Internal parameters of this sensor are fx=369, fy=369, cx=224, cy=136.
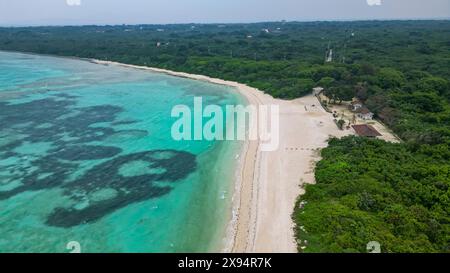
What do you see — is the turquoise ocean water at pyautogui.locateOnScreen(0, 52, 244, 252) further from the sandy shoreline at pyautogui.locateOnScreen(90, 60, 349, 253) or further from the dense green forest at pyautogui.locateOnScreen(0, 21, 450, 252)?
the dense green forest at pyautogui.locateOnScreen(0, 21, 450, 252)

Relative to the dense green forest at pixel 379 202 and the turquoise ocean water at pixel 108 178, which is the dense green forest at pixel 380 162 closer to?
the dense green forest at pixel 379 202

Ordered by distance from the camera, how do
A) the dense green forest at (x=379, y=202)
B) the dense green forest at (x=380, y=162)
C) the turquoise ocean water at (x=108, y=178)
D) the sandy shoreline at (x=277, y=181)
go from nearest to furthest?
1. the dense green forest at (x=379, y=202)
2. the dense green forest at (x=380, y=162)
3. the sandy shoreline at (x=277, y=181)
4. the turquoise ocean water at (x=108, y=178)

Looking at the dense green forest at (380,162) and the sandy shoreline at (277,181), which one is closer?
the dense green forest at (380,162)

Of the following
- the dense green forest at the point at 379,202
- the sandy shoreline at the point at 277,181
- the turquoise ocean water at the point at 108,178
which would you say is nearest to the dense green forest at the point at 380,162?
the dense green forest at the point at 379,202

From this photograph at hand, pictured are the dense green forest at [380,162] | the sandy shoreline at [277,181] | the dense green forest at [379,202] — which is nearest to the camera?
the dense green forest at [379,202]

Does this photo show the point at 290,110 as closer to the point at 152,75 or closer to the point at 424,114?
the point at 424,114

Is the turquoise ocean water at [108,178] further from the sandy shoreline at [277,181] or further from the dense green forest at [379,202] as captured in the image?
the dense green forest at [379,202]

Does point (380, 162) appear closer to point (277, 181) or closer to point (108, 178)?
point (277, 181)
